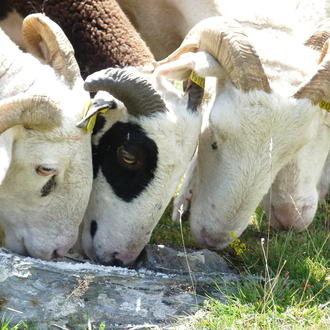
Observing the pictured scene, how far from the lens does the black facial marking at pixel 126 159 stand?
5.35 meters

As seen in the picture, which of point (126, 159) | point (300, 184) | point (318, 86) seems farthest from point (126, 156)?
point (300, 184)

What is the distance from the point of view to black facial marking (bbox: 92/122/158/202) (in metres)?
5.35

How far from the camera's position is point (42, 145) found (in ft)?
15.9

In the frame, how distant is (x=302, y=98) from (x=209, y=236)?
4.68 feet

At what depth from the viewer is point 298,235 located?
21.9ft

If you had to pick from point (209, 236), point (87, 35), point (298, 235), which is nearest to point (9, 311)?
point (209, 236)

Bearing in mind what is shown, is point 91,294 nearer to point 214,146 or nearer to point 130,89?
point 130,89

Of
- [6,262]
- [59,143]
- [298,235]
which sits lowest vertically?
[298,235]

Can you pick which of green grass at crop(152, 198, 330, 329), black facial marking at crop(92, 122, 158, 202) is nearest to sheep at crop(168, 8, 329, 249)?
green grass at crop(152, 198, 330, 329)

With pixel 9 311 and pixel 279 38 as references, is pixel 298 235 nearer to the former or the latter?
pixel 279 38

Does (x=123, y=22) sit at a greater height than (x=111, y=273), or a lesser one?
greater

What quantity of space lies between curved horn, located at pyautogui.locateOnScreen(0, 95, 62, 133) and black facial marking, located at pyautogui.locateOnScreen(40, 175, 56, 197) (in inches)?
19.2

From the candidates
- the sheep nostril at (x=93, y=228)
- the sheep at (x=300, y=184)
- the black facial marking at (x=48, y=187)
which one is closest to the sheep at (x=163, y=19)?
the sheep at (x=300, y=184)

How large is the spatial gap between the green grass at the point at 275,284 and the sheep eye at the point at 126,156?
1180 mm
